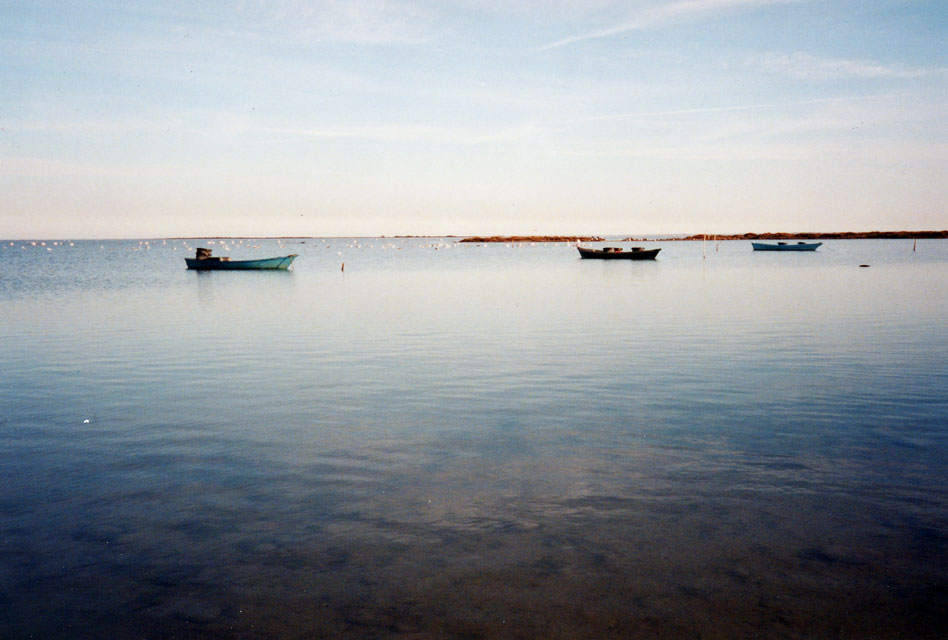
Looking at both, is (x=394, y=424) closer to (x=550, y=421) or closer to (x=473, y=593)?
(x=550, y=421)

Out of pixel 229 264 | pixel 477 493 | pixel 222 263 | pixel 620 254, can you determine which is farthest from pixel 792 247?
pixel 477 493

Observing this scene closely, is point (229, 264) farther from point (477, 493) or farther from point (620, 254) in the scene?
point (477, 493)

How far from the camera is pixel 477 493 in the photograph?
908 centimetres

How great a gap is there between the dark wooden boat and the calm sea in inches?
2866

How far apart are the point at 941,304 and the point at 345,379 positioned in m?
32.7

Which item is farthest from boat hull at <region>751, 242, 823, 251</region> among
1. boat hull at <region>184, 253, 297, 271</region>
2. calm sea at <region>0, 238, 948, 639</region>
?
calm sea at <region>0, 238, 948, 639</region>

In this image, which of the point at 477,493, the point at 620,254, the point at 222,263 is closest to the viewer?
the point at 477,493

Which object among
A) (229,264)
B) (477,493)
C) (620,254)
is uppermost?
(620,254)

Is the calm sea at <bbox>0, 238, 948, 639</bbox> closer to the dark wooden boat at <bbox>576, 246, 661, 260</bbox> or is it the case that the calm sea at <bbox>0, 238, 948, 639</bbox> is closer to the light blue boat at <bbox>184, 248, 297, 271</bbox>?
the light blue boat at <bbox>184, 248, 297, 271</bbox>

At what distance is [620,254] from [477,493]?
9074cm

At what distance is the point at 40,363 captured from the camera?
1972cm

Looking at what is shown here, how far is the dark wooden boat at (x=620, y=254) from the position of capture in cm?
9275

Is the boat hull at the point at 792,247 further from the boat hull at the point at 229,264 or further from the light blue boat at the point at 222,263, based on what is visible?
the light blue boat at the point at 222,263

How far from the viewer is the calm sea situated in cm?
637
